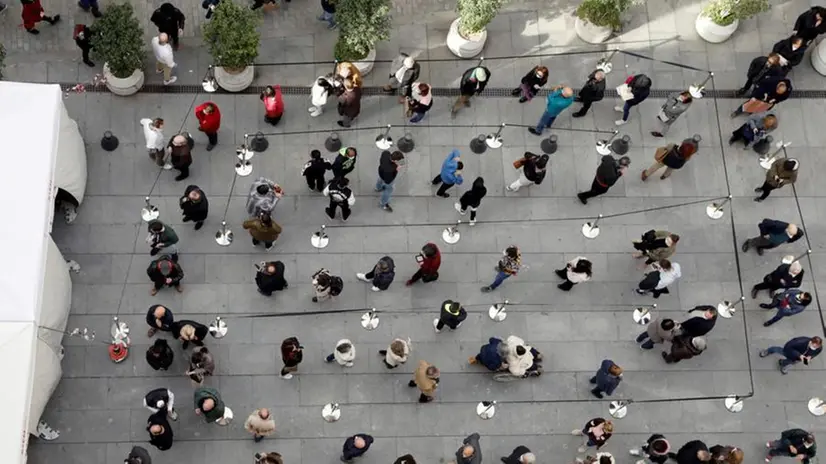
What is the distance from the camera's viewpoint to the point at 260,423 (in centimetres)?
1382

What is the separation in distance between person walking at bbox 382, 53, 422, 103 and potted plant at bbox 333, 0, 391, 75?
2.42 ft

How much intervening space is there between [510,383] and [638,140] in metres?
6.13

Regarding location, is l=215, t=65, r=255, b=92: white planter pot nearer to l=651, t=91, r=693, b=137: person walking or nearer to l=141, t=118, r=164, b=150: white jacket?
l=141, t=118, r=164, b=150: white jacket

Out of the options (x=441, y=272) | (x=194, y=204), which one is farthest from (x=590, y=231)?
(x=194, y=204)

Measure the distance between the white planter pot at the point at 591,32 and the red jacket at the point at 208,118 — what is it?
26.8 ft

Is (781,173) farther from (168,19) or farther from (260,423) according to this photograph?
(168,19)

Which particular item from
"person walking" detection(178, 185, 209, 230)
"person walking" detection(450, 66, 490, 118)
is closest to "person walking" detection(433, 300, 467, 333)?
"person walking" detection(450, 66, 490, 118)

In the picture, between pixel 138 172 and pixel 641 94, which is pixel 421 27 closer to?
pixel 641 94

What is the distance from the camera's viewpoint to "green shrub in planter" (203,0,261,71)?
52.8 feet

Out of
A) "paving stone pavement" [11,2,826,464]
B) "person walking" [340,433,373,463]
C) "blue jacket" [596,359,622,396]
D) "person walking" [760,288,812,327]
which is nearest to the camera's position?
"person walking" [340,433,373,463]

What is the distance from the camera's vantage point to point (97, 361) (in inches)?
597

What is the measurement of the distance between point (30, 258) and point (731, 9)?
14765 millimetres

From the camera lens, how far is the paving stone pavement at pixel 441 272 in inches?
600

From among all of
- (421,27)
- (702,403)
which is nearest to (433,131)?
(421,27)
